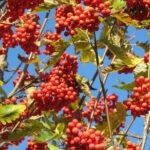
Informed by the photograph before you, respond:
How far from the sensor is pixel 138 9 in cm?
648

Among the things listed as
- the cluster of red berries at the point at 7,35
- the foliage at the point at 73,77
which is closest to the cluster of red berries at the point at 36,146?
the foliage at the point at 73,77

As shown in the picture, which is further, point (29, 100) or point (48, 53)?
point (48, 53)

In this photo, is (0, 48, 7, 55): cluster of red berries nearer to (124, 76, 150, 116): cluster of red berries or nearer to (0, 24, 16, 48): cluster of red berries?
(0, 24, 16, 48): cluster of red berries

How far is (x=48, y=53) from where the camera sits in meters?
9.05

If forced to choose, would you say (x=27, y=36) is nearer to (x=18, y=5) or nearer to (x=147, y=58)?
(x=18, y=5)

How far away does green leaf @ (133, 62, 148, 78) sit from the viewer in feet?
22.2

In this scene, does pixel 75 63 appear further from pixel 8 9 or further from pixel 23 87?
pixel 8 9

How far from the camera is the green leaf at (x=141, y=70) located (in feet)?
22.2

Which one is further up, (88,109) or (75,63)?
(75,63)

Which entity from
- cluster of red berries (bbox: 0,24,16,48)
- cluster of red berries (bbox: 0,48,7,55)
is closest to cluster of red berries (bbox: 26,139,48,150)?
cluster of red berries (bbox: 0,24,16,48)

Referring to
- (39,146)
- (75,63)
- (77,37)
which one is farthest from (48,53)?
(77,37)

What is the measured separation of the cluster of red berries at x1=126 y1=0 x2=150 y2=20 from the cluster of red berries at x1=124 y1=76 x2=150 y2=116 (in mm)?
1122

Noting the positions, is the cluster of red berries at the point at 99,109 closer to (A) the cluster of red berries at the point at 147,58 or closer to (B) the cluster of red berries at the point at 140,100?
(A) the cluster of red berries at the point at 147,58

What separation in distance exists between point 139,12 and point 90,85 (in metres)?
1.47
